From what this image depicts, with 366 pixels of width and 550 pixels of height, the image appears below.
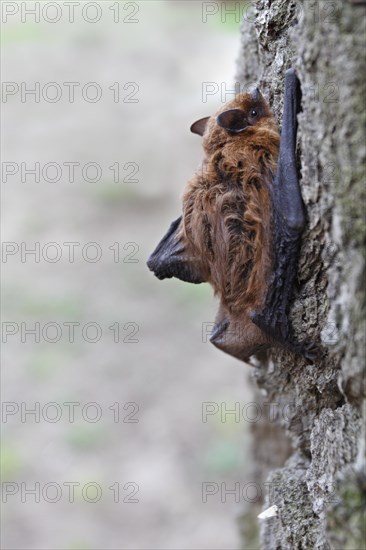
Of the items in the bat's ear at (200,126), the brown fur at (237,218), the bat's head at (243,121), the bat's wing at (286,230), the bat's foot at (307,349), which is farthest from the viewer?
the bat's ear at (200,126)

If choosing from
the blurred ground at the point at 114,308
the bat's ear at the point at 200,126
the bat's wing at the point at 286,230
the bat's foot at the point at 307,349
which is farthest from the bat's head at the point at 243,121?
the blurred ground at the point at 114,308

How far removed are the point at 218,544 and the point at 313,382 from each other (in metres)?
4.23

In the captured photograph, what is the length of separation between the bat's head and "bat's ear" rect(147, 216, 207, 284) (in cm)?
39

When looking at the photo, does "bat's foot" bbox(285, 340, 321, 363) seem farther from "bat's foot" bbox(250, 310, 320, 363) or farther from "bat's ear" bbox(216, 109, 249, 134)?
"bat's ear" bbox(216, 109, 249, 134)

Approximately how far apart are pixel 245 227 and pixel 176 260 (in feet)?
1.51

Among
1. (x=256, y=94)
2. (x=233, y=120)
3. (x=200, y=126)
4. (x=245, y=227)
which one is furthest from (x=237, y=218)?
(x=200, y=126)

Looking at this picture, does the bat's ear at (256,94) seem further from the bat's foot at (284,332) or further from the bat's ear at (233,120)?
the bat's foot at (284,332)

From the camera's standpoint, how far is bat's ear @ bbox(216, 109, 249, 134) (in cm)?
306

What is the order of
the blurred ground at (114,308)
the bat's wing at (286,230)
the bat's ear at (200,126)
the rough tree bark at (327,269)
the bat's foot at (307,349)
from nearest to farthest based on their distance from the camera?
1. the rough tree bark at (327,269)
2. the bat's wing at (286,230)
3. the bat's foot at (307,349)
4. the bat's ear at (200,126)
5. the blurred ground at (114,308)

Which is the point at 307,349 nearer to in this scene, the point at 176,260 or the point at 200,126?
the point at 176,260

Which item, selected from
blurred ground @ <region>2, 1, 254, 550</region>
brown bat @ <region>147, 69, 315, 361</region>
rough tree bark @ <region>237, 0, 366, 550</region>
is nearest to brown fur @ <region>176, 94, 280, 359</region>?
brown bat @ <region>147, 69, 315, 361</region>

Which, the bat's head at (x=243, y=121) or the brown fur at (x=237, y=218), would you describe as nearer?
the brown fur at (x=237, y=218)

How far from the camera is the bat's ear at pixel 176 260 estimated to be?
3.11 meters

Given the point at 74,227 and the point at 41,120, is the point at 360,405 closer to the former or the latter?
the point at 74,227
